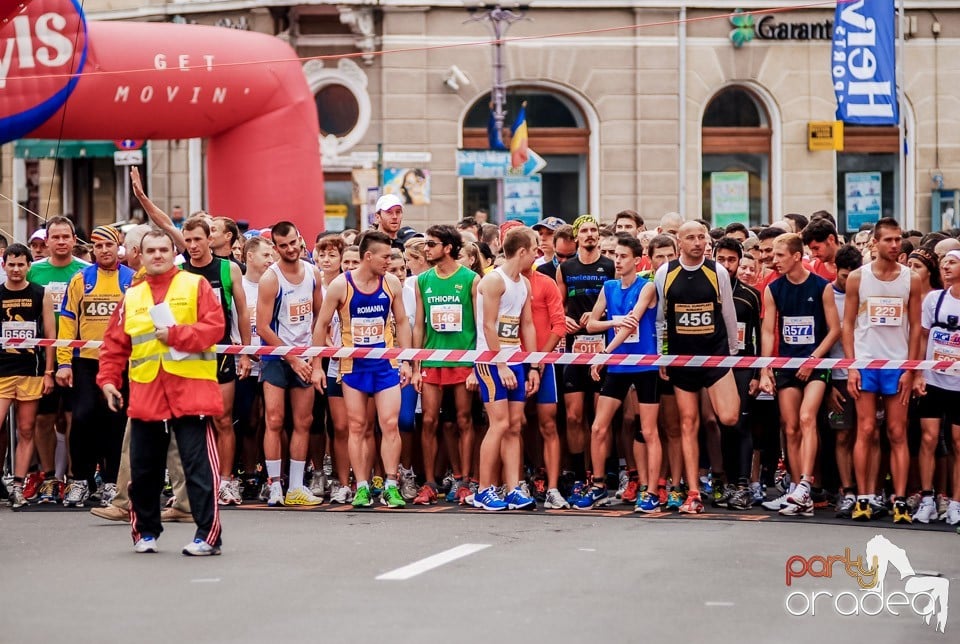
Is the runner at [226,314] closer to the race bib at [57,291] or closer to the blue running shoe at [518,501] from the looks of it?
the race bib at [57,291]

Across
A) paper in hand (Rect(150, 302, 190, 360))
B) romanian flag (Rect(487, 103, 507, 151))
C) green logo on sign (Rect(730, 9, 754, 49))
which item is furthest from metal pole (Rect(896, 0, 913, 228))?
paper in hand (Rect(150, 302, 190, 360))

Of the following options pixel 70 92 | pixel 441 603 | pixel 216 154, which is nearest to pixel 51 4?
pixel 70 92

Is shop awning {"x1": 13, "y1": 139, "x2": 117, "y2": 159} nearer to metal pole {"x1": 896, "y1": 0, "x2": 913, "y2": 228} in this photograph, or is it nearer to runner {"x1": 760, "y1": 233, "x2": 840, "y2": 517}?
metal pole {"x1": 896, "y1": 0, "x2": 913, "y2": 228}

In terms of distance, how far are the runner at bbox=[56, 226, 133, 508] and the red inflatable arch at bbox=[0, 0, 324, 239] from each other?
313 cm

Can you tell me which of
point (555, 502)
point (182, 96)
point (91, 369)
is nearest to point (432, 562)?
point (555, 502)

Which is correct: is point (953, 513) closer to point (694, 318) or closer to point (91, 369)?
point (694, 318)

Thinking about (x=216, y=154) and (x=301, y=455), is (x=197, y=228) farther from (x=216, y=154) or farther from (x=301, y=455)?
(x=216, y=154)

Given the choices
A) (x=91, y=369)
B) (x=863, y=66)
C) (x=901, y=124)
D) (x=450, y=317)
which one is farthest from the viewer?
(x=901, y=124)

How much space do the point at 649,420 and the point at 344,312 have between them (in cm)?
222

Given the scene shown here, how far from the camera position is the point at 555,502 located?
1177 centimetres

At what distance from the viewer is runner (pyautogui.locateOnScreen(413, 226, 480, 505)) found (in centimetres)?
A: 1207

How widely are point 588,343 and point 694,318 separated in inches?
47.1

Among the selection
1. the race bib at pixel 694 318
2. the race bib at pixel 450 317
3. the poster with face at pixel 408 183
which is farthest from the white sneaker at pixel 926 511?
the poster with face at pixel 408 183

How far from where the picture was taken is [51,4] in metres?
16.7
